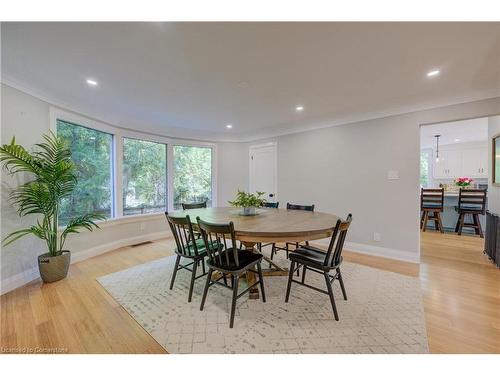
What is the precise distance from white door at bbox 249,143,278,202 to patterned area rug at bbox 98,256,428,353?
239cm

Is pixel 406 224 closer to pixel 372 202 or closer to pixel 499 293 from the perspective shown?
pixel 372 202

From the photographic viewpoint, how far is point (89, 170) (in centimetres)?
333

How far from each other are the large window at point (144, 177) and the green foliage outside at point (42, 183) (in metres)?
Answer: 1.34

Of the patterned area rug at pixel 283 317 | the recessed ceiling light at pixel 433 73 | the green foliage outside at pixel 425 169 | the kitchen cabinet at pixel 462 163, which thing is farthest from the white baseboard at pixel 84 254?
the kitchen cabinet at pixel 462 163

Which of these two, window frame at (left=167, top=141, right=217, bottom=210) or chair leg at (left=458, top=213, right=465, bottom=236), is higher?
window frame at (left=167, top=141, right=217, bottom=210)

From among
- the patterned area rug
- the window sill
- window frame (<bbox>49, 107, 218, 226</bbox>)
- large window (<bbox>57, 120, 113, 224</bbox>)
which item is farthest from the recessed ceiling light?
the window sill

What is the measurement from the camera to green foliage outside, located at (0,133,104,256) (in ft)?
7.32

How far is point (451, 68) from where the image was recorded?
2.11m

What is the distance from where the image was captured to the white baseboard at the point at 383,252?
310 cm

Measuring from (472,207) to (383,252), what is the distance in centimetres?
278

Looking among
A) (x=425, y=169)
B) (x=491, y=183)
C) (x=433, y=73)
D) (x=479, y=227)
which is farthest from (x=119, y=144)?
(x=425, y=169)

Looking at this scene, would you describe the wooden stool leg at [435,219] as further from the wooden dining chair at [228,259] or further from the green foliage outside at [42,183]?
the green foliage outside at [42,183]

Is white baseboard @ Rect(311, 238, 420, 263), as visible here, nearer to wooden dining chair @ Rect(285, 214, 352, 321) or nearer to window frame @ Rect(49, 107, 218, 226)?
wooden dining chair @ Rect(285, 214, 352, 321)

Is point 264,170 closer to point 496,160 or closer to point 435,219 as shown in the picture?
point 496,160
